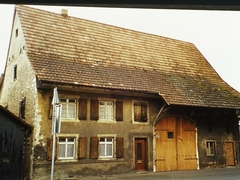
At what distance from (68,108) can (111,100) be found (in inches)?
89.2

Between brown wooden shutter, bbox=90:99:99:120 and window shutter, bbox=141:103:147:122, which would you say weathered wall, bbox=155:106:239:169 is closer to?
window shutter, bbox=141:103:147:122

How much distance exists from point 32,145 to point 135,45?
9.62 meters

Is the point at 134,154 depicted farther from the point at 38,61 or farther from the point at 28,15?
the point at 28,15

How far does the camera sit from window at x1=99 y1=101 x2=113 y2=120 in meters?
14.7

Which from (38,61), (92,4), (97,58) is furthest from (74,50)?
(92,4)

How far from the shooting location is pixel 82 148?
537 inches

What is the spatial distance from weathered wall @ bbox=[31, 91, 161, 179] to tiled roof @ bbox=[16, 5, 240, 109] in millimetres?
906

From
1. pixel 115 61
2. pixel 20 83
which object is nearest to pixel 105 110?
pixel 115 61

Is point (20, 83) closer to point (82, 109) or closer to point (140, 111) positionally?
point (82, 109)

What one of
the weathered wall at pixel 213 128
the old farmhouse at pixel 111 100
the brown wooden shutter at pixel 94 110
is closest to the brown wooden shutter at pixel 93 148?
the old farmhouse at pixel 111 100

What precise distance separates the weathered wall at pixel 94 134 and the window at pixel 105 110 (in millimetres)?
333

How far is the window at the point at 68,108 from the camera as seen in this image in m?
13.7

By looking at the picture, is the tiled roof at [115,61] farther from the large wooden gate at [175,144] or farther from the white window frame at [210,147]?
the white window frame at [210,147]

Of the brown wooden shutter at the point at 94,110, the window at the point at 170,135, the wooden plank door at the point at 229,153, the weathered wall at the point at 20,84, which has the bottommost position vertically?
the wooden plank door at the point at 229,153
